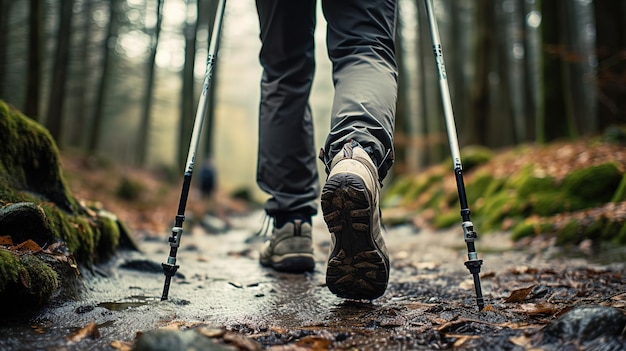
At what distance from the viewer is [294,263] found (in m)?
2.47

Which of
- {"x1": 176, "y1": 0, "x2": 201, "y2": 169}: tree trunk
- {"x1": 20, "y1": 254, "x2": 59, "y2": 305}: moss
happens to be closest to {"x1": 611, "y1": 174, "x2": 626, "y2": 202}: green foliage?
{"x1": 20, "y1": 254, "x2": 59, "y2": 305}: moss

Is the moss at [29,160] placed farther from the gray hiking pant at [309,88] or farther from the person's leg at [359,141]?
the person's leg at [359,141]

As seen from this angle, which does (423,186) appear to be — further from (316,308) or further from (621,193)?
(316,308)

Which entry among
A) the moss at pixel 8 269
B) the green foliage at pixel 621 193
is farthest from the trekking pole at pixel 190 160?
the green foliage at pixel 621 193

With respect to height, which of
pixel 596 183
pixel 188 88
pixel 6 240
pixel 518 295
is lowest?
pixel 518 295

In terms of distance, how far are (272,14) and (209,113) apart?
15.4 metres

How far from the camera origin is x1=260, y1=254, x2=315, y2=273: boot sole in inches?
97.1

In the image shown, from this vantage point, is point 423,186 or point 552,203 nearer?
point 552,203

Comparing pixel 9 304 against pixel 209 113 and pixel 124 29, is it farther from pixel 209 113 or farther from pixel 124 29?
pixel 124 29

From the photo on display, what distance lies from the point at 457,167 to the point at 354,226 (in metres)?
0.54

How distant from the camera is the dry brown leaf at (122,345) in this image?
1174 mm

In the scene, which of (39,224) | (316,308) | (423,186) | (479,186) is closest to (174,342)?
(316,308)

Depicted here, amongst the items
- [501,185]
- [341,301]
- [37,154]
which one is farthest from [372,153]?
[501,185]

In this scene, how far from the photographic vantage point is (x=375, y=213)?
1.63m
